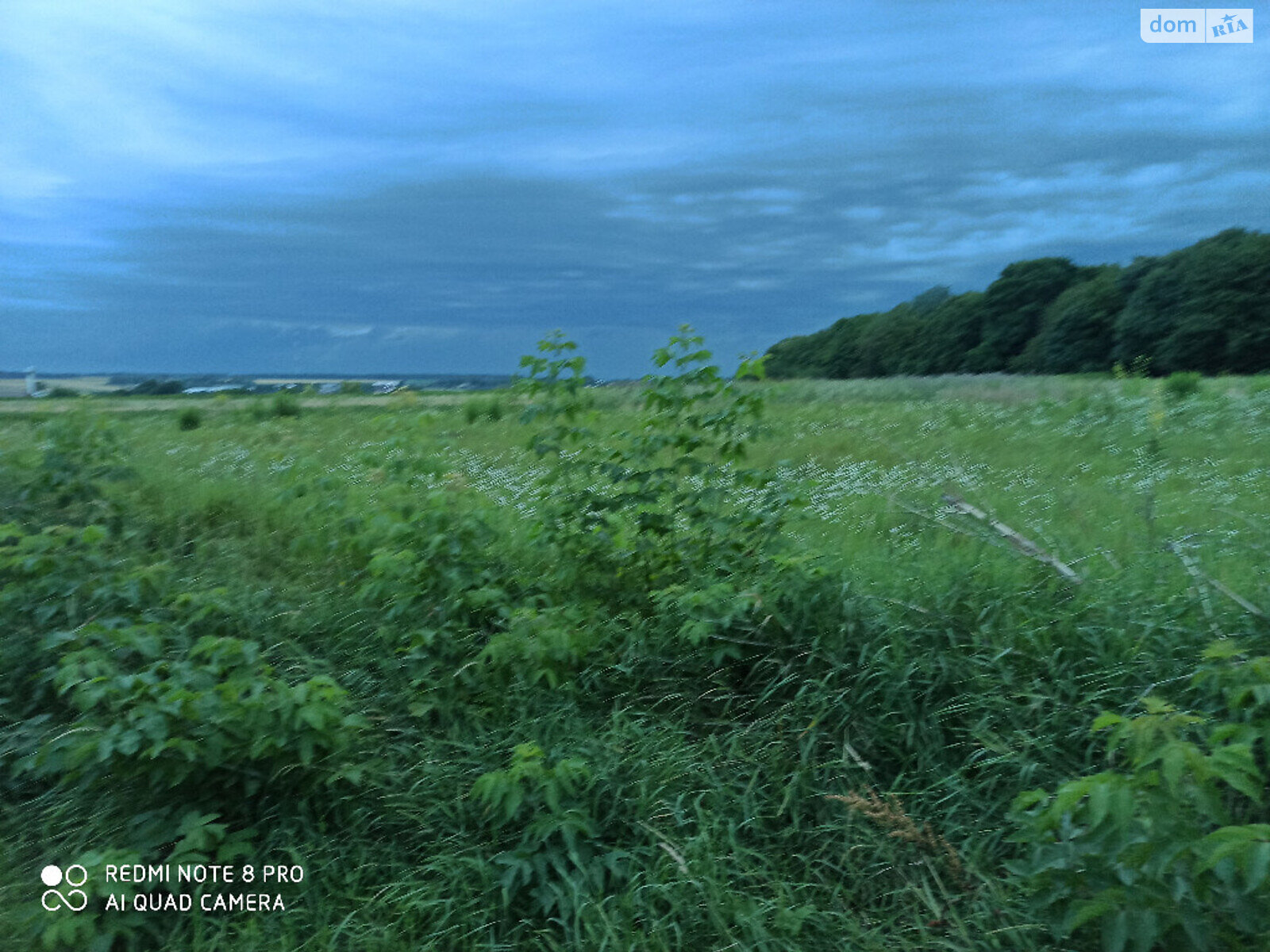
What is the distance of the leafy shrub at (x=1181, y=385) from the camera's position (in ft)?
36.0

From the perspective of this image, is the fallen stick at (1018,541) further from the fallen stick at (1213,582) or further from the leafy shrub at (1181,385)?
the leafy shrub at (1181,385)

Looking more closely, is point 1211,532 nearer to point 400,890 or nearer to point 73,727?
point 400,890

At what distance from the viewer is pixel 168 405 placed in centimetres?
1395

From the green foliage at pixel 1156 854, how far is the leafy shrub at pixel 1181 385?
32.1ft

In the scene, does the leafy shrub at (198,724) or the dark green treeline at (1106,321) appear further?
the dark green treeline at (1106,321)

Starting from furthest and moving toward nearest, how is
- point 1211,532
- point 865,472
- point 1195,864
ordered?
point 865,472 < point 1211,532 < point 1195,864

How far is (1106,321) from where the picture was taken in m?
13.5

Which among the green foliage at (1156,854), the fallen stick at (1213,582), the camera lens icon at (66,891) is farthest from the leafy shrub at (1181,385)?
the camera lens icon at (66,891)

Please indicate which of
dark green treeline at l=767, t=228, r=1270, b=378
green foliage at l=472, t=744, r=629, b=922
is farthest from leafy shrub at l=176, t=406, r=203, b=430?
green foliage at l=472, t=744, r=629, b=922

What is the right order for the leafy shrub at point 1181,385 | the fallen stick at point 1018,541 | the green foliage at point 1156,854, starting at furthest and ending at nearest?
the leafy shrub at point 1181,385 → the fallen stick at point 1018,541 → the green foliage at point 1156,854

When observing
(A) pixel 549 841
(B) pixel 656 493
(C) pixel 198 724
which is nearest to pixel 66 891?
(C) pixel 198 724

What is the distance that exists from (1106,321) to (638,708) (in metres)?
12.6


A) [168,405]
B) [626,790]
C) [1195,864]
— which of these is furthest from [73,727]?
[168,405]

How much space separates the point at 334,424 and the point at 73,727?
9.20 meters
